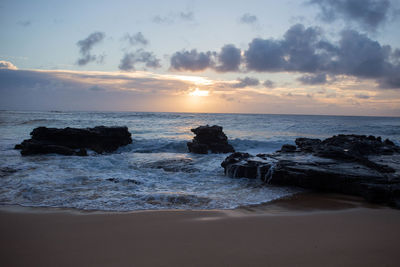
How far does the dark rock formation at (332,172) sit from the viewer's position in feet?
20.0

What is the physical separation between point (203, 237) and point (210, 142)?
12.5 meters

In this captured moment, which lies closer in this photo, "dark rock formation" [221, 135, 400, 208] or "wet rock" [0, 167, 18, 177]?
"dark rock formation" [221, 135, 400, 208]

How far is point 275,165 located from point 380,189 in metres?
2.76

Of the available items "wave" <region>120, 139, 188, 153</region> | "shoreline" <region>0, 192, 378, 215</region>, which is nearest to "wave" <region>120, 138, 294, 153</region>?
"wave" <region>120, 139, 188, 153</region>

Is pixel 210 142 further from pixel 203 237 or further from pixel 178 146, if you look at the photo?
pixel 203 237

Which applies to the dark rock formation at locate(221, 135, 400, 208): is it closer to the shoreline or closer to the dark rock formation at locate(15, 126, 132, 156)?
the shoreline

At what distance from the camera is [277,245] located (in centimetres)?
358

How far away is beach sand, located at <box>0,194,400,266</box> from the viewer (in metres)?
3.18

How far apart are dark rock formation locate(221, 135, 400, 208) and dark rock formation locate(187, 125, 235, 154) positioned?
5.74 meters

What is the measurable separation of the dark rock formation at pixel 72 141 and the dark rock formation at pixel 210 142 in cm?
532

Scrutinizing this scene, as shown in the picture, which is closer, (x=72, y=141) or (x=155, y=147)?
(x=72, y=141)

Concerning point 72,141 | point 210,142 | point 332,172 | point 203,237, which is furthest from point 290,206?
point 72,141

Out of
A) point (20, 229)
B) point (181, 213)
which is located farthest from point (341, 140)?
point (20, 229)

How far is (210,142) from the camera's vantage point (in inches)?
639
